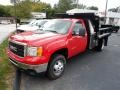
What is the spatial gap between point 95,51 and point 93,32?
218 cm

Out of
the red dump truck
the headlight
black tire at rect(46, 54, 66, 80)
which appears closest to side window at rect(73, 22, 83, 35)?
the red dump truck

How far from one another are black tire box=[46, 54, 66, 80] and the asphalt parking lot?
17cm

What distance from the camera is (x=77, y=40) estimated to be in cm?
672

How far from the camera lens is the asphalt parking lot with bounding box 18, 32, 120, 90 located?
212 inches

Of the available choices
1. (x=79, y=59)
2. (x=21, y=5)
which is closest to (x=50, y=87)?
(x=79, y=59)

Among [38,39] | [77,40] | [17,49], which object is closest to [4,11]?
[77,40]

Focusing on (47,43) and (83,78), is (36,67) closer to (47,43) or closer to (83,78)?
(47,43)

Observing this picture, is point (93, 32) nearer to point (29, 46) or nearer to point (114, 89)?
point (114, 89)

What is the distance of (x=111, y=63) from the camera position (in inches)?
311

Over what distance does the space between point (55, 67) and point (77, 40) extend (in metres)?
1.52

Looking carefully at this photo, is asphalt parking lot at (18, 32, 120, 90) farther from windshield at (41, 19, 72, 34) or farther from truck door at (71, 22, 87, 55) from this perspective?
windshield at (41, 19, 72, 34)

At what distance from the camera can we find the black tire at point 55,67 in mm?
5547

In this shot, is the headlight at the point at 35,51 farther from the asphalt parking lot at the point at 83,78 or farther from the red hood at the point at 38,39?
the asphalt parking lot at the point at 83,78

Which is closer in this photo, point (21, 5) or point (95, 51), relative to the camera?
point (95, 51)
